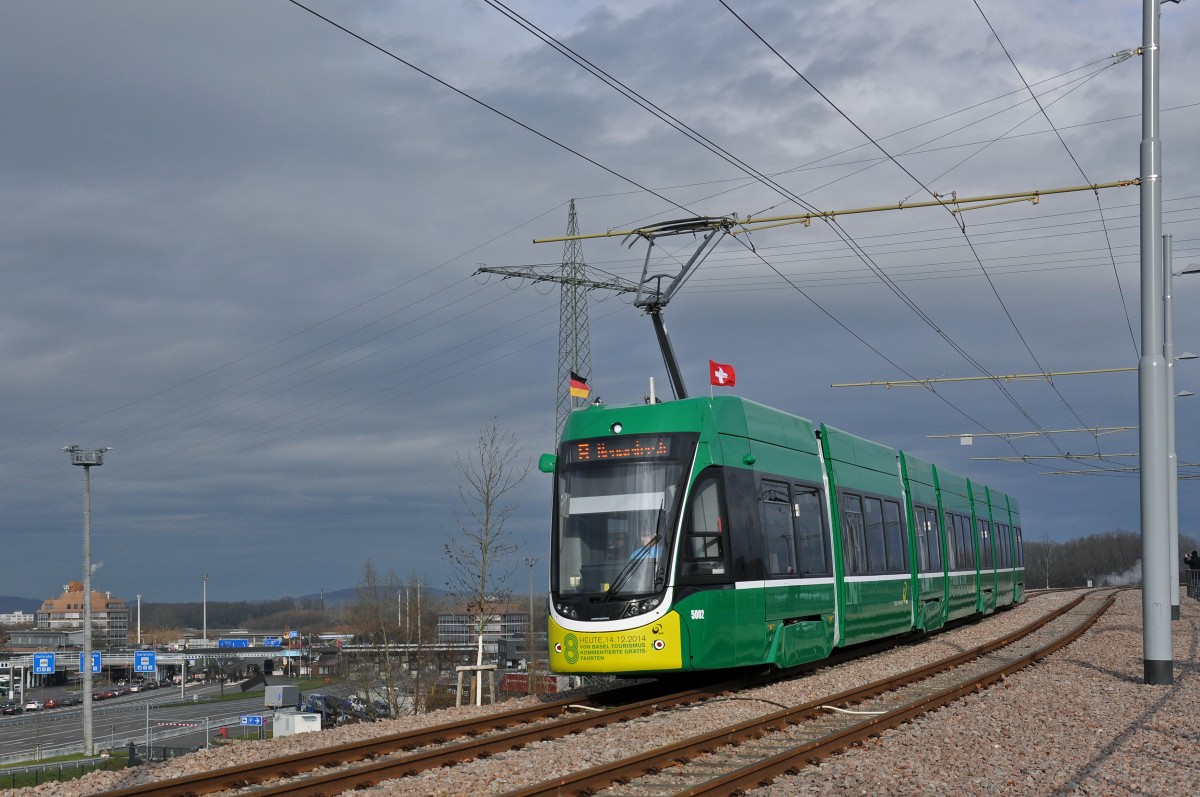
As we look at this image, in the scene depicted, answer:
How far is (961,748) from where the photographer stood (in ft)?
35.7

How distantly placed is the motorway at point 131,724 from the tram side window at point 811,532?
39907 mm

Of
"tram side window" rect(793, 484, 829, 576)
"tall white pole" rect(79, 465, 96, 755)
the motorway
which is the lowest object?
the motorway

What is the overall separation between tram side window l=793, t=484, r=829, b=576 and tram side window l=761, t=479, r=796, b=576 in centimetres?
39

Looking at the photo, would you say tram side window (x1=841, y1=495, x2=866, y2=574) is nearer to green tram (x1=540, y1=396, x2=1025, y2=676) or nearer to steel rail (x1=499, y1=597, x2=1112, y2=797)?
green tram (x1=540, y1=396, x2=1025, y2=676)

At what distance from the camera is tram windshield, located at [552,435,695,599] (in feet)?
46.8

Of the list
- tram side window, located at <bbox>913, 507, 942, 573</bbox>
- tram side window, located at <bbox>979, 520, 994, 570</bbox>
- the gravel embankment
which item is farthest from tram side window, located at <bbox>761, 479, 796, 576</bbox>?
tram side window, located at <bbox>979, 520, 994, 570</bbox>

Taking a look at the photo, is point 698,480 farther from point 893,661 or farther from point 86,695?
point 86,695

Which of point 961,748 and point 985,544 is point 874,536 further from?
point 985,544

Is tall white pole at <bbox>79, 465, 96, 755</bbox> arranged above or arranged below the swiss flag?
below

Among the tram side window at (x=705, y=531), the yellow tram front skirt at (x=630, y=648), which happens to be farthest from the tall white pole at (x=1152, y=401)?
the yellow tram front skirt at (x=630, y=648)

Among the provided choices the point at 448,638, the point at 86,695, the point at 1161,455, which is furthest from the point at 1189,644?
the point at 448,638

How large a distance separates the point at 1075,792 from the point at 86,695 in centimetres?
4718

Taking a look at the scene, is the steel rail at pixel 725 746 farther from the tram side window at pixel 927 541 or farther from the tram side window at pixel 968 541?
the tram side window at pixel 968 541

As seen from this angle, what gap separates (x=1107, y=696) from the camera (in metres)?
14.8
